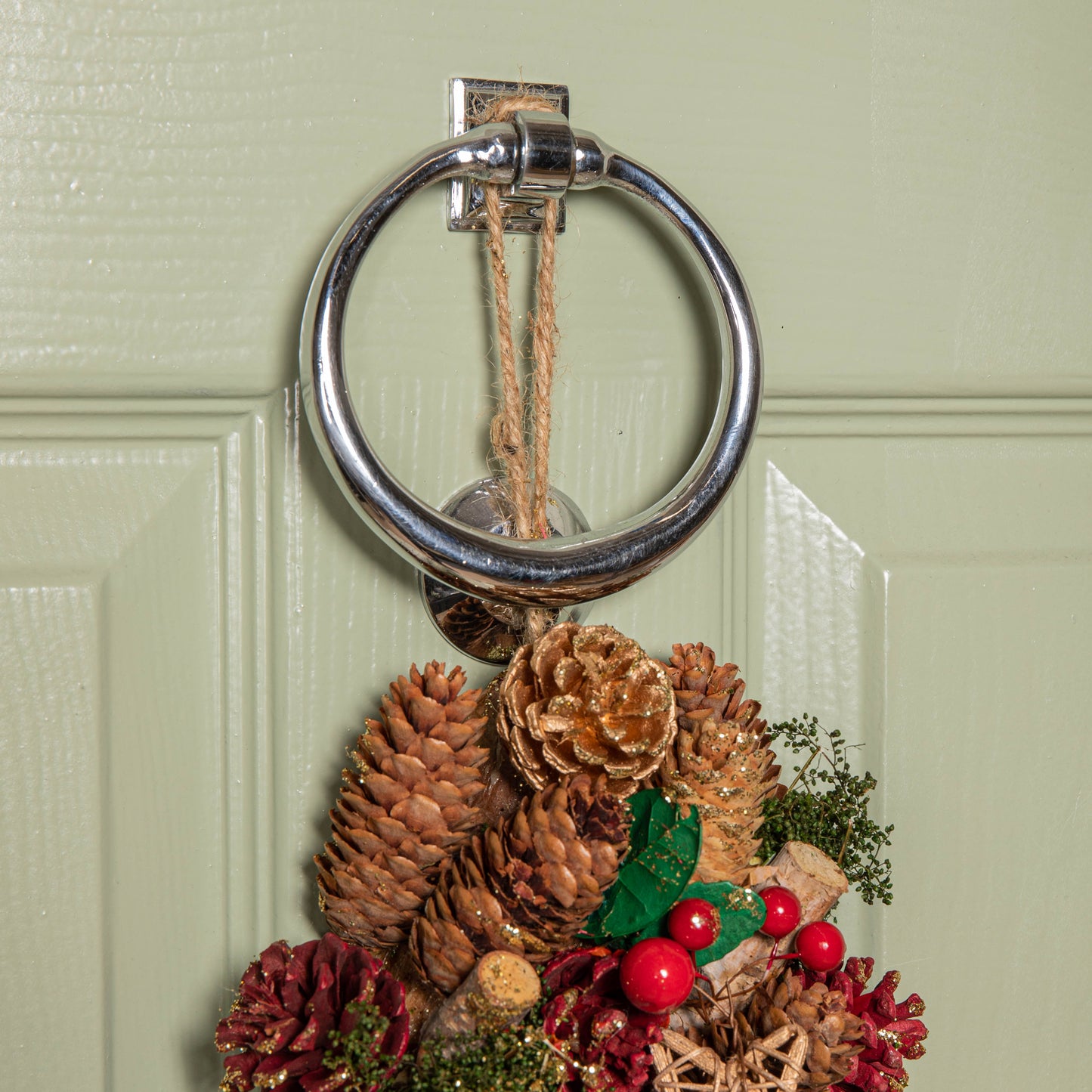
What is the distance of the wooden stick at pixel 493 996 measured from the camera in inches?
11.7

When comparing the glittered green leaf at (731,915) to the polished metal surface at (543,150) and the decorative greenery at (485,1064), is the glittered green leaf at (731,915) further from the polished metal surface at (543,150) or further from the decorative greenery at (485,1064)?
the polished metal surface at (543,150)

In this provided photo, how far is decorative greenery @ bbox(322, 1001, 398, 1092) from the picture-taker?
291mm

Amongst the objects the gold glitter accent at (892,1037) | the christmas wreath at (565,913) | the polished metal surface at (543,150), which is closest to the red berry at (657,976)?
the christmas wreath at (565,913)

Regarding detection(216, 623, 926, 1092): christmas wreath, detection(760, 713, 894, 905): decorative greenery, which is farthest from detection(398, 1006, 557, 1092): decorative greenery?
detection(760, 713, 894, 905): decorative greenery

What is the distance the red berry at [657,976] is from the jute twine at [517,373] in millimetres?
117

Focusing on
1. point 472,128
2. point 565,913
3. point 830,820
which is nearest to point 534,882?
point 565,913

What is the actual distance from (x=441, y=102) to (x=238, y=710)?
0.76 ft

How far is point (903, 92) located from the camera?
16.6 inches

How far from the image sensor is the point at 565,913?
303 mm

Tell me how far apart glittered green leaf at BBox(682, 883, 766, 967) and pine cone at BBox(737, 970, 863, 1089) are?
2cm

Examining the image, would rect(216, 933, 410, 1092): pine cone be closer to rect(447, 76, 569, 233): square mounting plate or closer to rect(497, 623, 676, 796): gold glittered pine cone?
rect(497, 623, 676, 796): gold glittered pine cone

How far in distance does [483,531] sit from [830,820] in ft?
0.59

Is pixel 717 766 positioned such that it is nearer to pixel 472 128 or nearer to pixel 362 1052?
pixel 362 1052

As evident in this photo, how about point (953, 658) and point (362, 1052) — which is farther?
point (953, 658)
